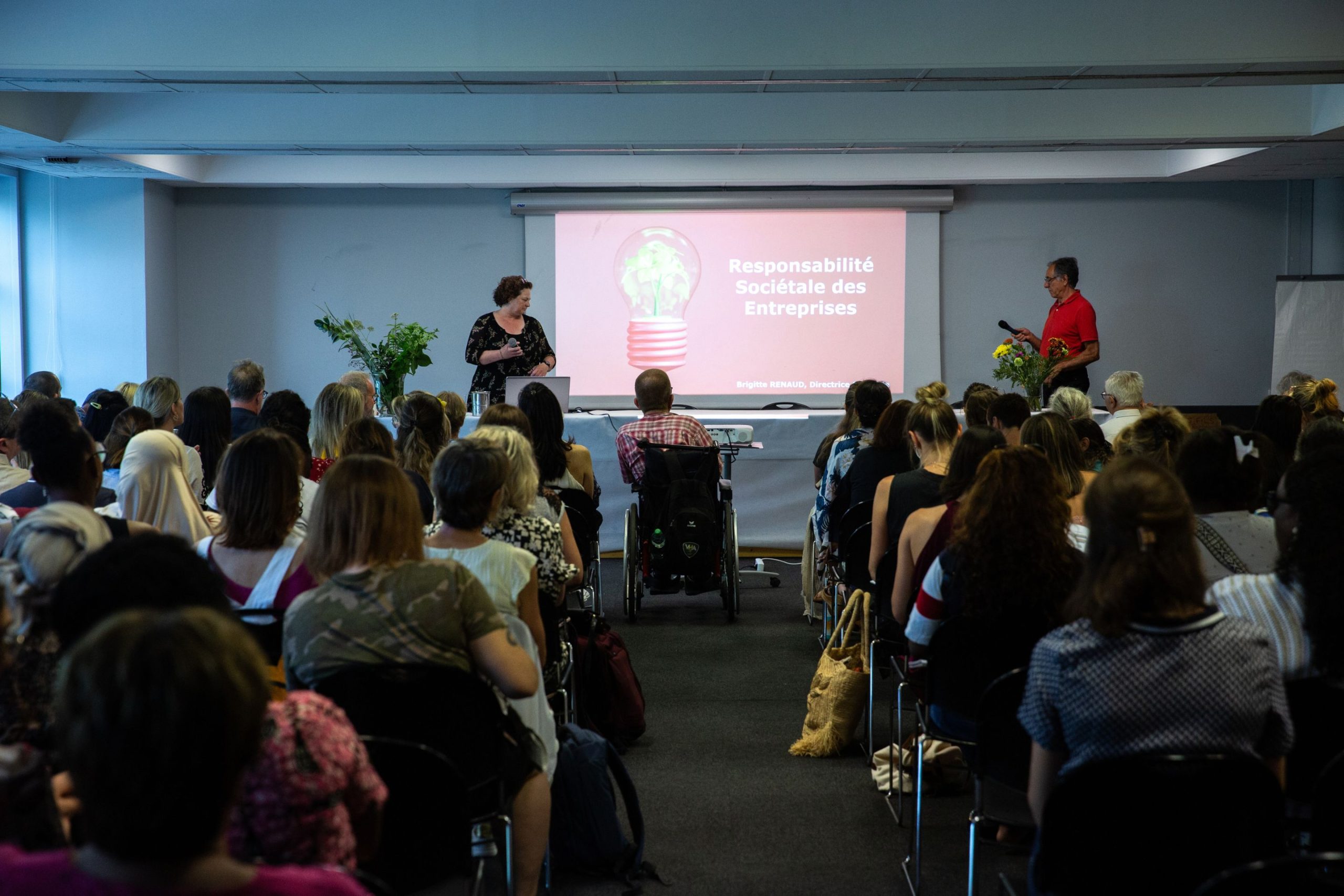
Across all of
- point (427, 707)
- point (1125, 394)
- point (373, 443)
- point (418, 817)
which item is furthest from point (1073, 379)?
point (418, 817)

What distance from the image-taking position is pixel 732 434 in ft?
20.9

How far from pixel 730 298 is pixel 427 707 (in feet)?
24.6

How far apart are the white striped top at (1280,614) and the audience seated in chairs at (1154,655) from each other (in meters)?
0.26

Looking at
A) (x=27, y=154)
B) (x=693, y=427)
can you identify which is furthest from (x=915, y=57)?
(x=27, y=154)

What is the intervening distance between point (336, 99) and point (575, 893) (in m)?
5.83

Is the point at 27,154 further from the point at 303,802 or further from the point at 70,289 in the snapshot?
the point at 303,802

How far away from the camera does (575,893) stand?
9.28ft

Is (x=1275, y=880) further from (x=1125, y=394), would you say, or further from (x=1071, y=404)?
(x=1125, y=394)

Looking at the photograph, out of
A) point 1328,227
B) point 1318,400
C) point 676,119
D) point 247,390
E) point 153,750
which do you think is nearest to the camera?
point 153,750

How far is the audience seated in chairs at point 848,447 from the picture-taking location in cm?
482

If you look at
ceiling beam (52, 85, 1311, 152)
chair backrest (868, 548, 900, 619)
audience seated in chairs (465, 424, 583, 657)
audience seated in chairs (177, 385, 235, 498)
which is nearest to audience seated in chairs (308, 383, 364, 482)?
audience seated in chairs (177, 385, 235, 498)

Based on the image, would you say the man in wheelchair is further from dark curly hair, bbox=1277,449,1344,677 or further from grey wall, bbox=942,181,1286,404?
grey wall, bbox=942,181,1286,404

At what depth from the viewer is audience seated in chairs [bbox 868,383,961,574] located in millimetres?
3570

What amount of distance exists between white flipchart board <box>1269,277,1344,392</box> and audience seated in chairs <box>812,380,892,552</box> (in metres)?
5.48
